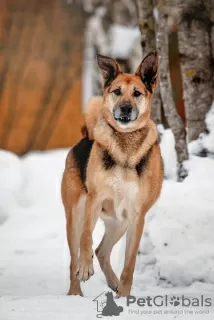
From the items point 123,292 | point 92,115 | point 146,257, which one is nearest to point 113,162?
point 92,115

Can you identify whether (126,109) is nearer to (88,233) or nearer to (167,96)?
(88,233)

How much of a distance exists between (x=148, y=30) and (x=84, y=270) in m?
3.87

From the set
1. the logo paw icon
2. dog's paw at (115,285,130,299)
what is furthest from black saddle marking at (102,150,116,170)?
the logo paw icon

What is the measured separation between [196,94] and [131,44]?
7.10 metres

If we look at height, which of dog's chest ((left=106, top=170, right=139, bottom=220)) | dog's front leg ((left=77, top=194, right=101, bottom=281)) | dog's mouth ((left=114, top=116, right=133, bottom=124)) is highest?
dog's mouth ((left=114, top=116, right=133, bottom=124))

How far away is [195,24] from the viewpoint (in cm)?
783

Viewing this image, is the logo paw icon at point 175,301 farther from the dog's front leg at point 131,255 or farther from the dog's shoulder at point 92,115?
the dog's shoulder at point 92,115

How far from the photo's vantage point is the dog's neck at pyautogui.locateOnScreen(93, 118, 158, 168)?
17.1ft

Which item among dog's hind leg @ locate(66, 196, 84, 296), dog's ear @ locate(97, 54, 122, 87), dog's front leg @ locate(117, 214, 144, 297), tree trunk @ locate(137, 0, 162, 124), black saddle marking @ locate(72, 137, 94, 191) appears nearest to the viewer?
dog's front leg @ locate(117, 214, 144, 297)

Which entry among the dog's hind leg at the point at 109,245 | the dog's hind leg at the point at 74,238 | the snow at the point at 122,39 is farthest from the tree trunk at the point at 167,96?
the snow at the point at 122,39

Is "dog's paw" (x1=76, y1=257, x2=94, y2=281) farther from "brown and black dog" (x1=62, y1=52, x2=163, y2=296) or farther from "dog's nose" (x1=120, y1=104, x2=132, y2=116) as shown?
"dog's nose" (x1=120, y1=104, x2=132, y2=116)

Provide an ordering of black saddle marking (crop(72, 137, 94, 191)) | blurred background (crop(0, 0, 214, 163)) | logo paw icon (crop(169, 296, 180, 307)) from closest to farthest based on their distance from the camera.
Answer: logo paw icon (crop(169, 296, 180, 307)), black saddle marking (crop(72, 137, 94, 191)), blurred background (crop(0, 0, 214, 163))

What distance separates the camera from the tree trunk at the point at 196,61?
25.5ft

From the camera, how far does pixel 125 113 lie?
510 cm
